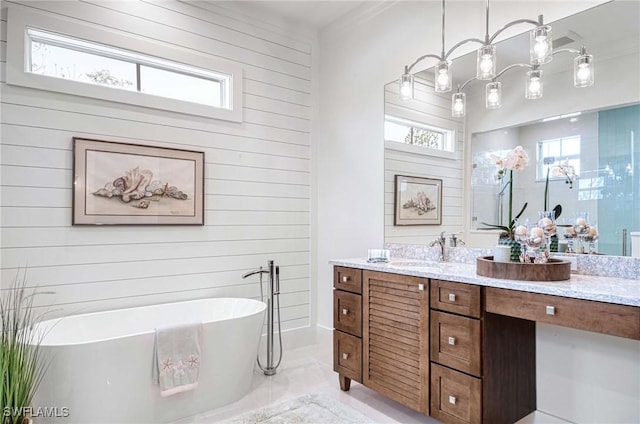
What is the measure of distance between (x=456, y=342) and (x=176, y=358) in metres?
1.69

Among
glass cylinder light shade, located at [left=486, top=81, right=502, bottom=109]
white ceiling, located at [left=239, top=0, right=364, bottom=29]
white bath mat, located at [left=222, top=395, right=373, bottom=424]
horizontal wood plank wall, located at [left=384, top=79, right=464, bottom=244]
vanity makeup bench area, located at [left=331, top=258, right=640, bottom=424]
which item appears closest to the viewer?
vanity makeup bench area, located at [left=331, top=258, right=640, bottom=424]

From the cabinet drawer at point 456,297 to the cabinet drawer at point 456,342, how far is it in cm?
4

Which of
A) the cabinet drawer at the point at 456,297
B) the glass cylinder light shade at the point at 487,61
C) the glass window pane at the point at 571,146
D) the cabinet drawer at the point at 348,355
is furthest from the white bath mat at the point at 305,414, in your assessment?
the glass cylinder light shade at the point at 487,61

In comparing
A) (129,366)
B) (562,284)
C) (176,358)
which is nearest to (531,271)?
(562,284)

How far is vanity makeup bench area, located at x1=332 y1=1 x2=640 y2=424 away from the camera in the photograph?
2035 mm

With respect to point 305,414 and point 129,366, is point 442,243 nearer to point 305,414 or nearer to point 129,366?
point 305,414

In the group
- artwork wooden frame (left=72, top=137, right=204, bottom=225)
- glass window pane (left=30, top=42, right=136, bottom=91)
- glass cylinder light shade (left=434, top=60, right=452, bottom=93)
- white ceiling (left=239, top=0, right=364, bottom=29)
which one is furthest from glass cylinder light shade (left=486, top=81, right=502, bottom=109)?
glass window pane (left=30, top=42, right=136, bottom=91)

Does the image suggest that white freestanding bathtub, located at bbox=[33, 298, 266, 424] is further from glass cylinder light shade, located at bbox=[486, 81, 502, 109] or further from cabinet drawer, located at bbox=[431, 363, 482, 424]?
glass cylinder light shade, located at bbox=[486, 81, 502, 109]

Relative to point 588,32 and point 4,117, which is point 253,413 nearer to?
point 4,117

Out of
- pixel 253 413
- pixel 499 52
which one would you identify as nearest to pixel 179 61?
pixel 499 52

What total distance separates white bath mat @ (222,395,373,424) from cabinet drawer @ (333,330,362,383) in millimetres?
216

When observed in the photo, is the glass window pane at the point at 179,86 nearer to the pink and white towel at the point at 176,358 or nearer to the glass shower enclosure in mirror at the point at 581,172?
the pink and white towel at the point at 176,358

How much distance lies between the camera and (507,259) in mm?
2201

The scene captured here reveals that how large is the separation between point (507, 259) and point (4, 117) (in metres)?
3.30
